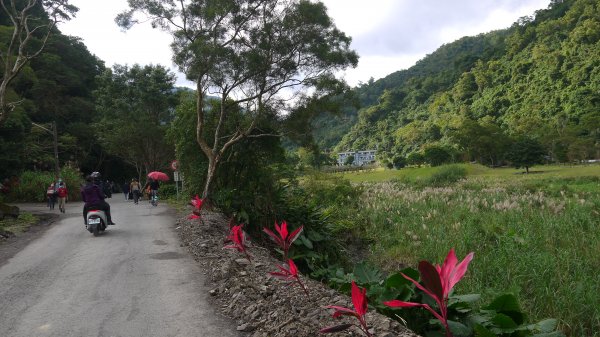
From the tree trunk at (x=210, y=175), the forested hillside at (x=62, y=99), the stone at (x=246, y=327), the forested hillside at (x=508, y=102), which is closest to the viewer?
the stone at (x=246, y=327)

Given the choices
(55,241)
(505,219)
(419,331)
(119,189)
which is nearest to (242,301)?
(419,331)

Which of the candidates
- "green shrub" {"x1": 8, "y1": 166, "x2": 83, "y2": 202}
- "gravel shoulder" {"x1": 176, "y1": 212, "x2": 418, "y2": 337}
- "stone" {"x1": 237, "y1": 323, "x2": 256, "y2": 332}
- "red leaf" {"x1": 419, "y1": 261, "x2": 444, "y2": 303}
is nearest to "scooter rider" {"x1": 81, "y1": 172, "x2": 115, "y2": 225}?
"gravel shoulder" {"x1": 176, "y1": 212, "x2": 418, "y2": 337}

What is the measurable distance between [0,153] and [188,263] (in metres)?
15.0

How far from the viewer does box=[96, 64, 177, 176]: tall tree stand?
2936cm

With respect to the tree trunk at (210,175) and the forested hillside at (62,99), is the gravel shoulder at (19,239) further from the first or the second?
the forested hillside at (62,99)

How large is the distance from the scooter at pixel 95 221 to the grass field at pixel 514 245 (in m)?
7.04

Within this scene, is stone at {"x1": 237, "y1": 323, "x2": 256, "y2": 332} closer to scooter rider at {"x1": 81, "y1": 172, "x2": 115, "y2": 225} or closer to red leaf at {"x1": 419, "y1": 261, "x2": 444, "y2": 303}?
red leaf at {"x1": 419, "y1": 261, "x2": 444, "y2": 303}

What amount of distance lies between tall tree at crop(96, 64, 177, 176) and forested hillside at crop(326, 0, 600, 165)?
25.0 metres

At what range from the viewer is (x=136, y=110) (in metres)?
29.9

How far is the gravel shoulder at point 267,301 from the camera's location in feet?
10.4

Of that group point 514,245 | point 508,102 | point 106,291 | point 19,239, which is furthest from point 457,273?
point 508,102

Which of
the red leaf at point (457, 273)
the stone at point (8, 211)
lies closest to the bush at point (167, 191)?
the stone at point (8, 211)

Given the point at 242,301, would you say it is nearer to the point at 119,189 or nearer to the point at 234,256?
the point at 234,256

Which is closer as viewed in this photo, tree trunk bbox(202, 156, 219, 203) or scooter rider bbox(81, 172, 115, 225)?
scooter rider bbox(81, 172, 115, 225)
